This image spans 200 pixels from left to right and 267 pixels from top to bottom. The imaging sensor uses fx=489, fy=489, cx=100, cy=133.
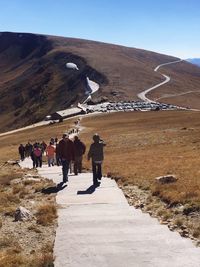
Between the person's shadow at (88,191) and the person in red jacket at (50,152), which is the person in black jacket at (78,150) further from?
the person in red jacket at (50,152)

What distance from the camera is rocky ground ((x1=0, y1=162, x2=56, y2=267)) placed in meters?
11.1

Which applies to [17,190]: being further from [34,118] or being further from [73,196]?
[34,118]

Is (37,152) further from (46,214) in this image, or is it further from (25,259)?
(25,259)

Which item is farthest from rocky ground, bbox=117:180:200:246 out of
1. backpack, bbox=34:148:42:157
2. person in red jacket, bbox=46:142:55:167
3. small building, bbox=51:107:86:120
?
small building, bbox=51:107:86:120

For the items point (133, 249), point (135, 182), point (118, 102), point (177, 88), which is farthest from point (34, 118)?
point (133, 249)

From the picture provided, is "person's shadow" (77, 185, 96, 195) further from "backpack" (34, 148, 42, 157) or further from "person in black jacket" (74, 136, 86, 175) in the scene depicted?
"backpack" (34, 148, 42, 157)

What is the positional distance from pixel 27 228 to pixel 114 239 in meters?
3.00

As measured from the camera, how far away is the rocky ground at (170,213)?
13.2 m

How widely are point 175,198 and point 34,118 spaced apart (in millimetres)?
149601

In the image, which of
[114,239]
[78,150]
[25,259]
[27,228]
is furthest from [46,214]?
[78,150]

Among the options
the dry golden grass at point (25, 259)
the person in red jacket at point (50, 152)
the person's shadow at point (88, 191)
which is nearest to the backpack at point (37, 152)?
the person in red jacket at point (50, 152)

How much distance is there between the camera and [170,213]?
15242 millimetres

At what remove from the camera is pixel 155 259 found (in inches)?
421

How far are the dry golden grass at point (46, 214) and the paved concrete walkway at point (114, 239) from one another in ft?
0.89
